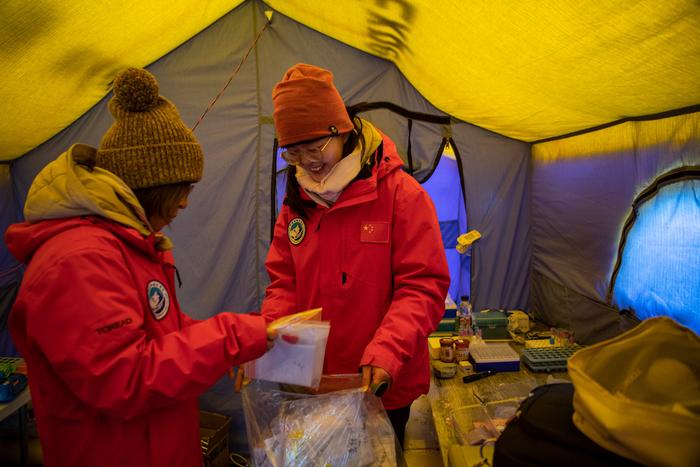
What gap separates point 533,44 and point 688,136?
762 millimetres

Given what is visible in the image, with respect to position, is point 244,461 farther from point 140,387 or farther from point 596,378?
point 596,378

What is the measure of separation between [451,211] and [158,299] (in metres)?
2.46

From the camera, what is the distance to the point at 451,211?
305cm

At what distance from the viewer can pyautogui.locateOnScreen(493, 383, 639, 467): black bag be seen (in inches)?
21.0

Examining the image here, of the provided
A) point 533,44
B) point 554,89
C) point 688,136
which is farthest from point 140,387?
point 688,136

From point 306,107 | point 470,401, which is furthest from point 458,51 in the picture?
point 470,401

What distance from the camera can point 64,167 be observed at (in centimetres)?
81

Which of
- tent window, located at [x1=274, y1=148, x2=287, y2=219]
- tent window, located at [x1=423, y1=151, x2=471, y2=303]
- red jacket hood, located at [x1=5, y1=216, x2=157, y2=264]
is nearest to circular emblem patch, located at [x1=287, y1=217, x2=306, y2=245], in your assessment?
red jacket hood, located at [x1=5, y1=216, x2=157, y2=264]

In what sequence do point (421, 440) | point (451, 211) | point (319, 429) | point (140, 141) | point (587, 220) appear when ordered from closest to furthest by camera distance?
point (140, 141) < point (319, 429) < point (421, 440) < point (587, 220) < point (451, 211)

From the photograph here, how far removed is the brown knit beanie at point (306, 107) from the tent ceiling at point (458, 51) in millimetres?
504

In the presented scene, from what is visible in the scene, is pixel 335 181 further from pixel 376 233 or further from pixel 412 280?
pixel 412 280

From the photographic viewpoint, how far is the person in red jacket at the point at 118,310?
71 centimetres

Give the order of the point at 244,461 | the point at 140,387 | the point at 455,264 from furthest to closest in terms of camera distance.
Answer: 1. the point at 455,264
2. the point at 244,461
3. the point at 140,387

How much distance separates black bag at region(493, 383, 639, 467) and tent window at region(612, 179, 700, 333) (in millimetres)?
1233
